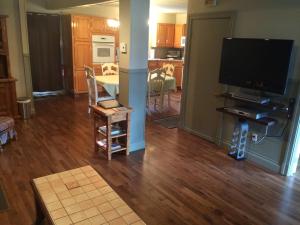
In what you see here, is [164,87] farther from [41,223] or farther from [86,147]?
[41,223]

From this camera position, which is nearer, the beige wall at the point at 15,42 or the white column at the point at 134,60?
the white column at the point at 134,60

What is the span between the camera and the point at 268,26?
10.3 feet

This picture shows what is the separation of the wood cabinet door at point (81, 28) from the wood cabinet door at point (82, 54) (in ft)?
0.47

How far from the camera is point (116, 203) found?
1.83 m

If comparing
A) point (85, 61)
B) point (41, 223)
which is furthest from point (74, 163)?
point (85, 61)

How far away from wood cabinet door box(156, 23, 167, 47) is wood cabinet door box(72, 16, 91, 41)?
2.56 meters

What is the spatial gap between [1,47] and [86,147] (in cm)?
242

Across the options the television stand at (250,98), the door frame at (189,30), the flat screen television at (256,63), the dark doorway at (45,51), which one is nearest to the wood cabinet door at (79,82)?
the dark doorway at (45,51)

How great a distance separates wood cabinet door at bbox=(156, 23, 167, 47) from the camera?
325 inches

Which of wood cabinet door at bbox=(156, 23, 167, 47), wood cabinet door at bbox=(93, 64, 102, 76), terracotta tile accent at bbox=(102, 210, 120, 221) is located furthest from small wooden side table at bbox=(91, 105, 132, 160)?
wood cabinet door at bbox=(156, 23, 167, 47)

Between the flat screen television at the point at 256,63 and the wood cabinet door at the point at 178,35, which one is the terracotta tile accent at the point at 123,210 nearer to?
the flat screen television at the point at 256,63

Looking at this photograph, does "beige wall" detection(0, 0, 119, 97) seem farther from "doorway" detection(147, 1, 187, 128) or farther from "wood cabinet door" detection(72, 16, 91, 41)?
"doorway" detection(147, 1, 187, 128)

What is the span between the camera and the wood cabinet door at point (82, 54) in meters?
6.42

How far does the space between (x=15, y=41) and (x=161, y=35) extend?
182 inches
